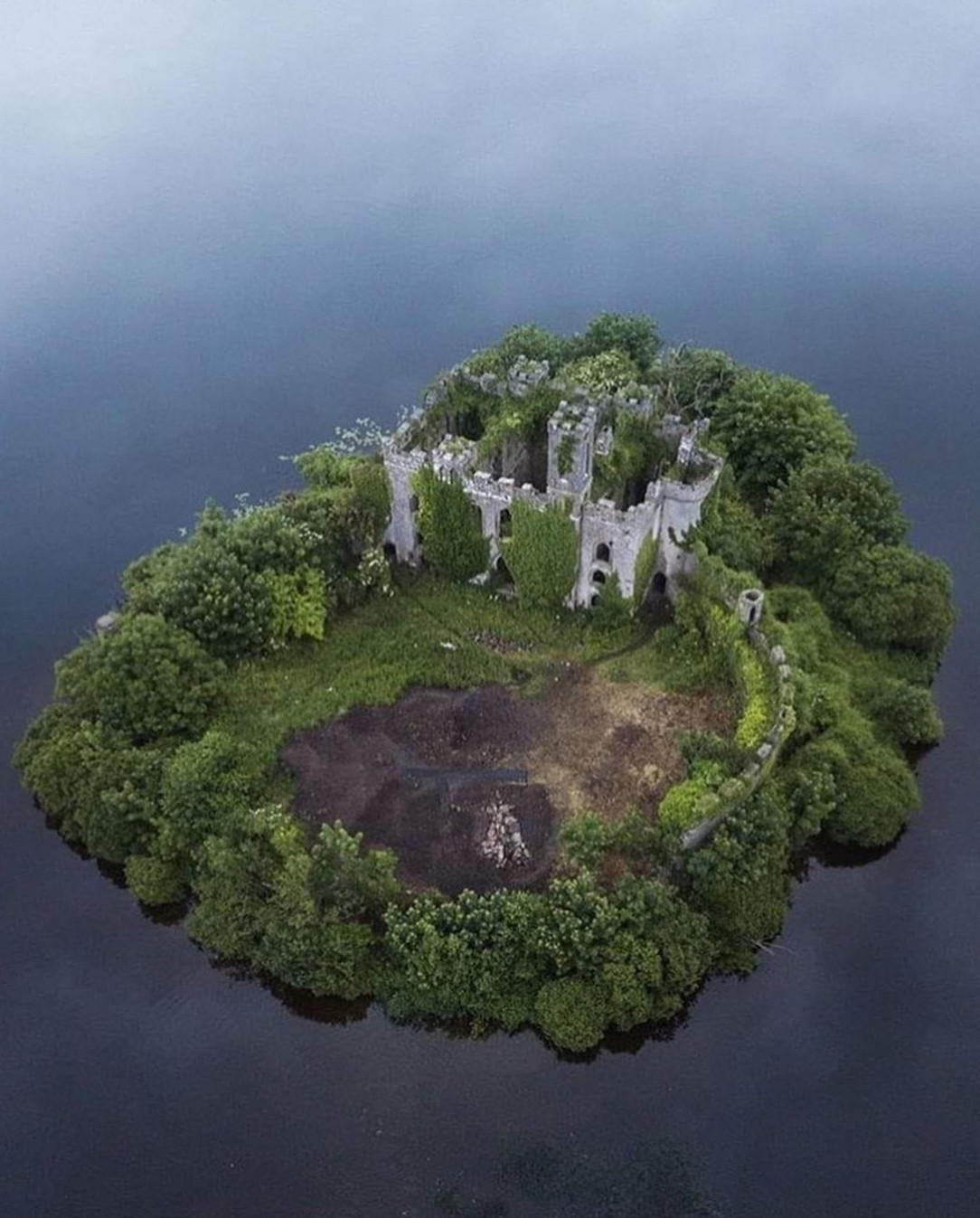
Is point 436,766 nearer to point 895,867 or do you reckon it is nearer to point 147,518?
point 895,867

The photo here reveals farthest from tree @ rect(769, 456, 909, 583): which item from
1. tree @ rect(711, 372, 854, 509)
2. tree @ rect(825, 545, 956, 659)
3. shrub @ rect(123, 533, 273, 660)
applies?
shrub @ rect(123, 533, 273, 660)

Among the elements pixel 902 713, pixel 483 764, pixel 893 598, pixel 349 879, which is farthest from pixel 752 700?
pixel 349 879

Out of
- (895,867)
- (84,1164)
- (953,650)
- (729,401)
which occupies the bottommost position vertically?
(84,1164)

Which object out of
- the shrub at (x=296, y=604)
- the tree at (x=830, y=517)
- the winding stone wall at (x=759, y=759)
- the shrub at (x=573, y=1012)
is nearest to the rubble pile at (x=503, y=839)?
the shrub at (x=573, y=1012)

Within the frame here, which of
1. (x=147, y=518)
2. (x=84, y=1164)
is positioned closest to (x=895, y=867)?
(x=84, y=1164)

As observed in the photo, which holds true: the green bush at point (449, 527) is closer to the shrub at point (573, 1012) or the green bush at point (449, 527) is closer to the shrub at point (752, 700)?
the shrub at point (752, 700)

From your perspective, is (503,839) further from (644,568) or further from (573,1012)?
(644,568)
